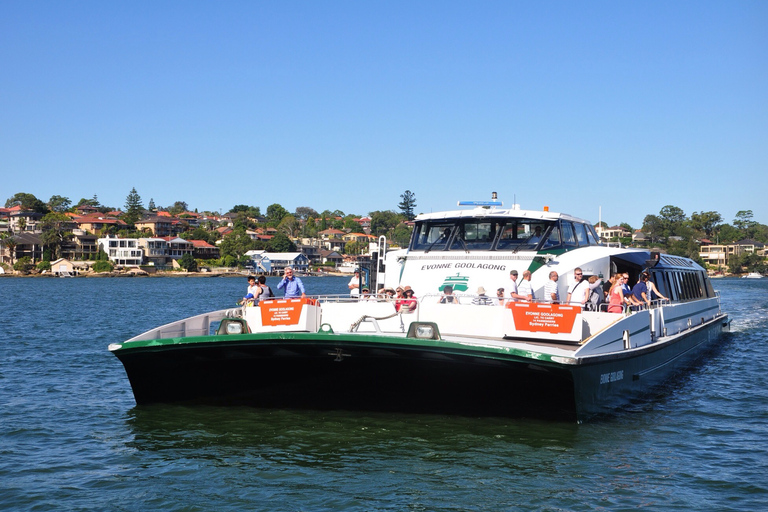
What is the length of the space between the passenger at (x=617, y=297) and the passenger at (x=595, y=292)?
20cm

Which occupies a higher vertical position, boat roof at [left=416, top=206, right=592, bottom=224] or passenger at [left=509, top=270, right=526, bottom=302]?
boat roof at [left=416, top=206, right=592, bottom=224]

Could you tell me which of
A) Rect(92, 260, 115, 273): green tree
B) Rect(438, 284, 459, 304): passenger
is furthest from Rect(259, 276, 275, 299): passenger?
Rect(92, 260, 115, 273): green tree

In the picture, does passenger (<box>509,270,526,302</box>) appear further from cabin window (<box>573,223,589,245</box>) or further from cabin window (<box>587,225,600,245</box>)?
cabin window (<box>587,225,600,245</box>)

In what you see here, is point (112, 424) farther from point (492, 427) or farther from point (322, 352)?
point (492, 427)

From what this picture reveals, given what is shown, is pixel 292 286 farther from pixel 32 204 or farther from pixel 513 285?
pixel 32 204

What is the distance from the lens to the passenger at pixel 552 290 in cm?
1340

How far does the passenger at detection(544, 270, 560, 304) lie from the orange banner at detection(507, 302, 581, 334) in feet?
5.32

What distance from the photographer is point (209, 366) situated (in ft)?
40.9

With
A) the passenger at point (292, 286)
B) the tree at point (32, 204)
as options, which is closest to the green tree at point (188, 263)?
the tree at point (32, 204)

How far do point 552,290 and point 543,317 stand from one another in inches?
71.7

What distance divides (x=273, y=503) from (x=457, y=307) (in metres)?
4.89

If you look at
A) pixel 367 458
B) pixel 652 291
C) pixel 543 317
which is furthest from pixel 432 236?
pixel 367 458

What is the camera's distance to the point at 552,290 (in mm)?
13516

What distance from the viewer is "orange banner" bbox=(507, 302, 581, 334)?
11.7 meters
